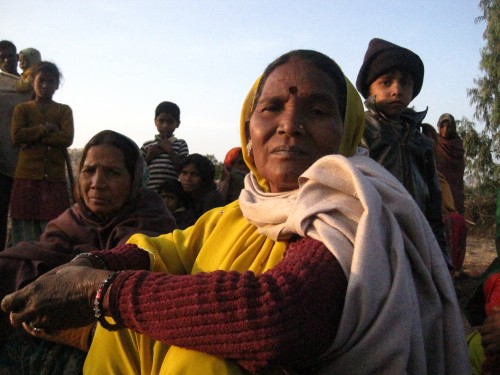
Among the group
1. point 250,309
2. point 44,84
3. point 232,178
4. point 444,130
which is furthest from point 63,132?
point 444,130

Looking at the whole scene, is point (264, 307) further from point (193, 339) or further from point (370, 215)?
point (370, 215)

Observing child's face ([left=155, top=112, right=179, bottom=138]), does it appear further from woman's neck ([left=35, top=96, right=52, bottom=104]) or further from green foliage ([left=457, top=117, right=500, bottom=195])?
green foliage ([left=457, top=117, right=500, bottom=195])

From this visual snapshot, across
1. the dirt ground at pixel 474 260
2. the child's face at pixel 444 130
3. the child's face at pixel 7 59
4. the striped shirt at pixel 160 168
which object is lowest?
the dirt ground at pixel 474 260

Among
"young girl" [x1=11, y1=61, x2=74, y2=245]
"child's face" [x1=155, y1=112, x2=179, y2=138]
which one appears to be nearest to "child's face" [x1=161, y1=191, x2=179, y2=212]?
"child's face" [x1=155, y1=112, x2=179, y2=138]

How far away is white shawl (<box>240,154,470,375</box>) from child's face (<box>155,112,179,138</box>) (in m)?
4.83

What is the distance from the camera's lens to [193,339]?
1.34m

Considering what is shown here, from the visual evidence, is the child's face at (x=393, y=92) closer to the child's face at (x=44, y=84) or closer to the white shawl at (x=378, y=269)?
the white shawl at (x=378, y=269)

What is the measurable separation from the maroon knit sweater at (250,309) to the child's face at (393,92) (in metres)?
2.39

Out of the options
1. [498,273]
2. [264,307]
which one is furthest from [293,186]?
[498,273]

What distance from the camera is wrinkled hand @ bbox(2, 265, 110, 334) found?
60.4 inches

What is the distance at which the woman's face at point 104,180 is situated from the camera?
10.0 ft

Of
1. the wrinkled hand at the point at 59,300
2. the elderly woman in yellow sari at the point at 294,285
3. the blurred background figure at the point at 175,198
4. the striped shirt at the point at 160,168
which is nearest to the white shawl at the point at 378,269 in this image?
the elderly woman in yellow sari at the point at 294,285

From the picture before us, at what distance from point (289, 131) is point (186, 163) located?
4267 mm

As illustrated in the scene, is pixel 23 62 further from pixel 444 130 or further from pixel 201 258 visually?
pixel 444 130
